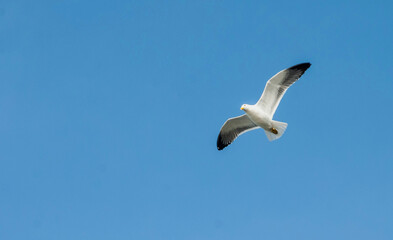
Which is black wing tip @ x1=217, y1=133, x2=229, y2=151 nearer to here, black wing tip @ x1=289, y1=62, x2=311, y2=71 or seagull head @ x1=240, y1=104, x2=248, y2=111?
seagull head @ x1=240, y1=104, x2=248, y2=111

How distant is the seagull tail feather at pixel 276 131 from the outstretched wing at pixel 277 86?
0.38 m

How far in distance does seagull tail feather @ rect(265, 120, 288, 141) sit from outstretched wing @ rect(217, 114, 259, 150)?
1279 mm

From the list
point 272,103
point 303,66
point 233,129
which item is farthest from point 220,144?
point 303,66

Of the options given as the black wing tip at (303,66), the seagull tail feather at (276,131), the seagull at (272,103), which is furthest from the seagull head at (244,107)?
the black wing tip at (303,66)

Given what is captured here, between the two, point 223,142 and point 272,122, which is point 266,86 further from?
point 223,142

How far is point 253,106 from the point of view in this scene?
19719 mm

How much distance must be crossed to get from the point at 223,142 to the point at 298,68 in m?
4.41

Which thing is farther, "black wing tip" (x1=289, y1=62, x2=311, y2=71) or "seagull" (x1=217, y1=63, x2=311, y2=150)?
"seagull" (x1=217, y1=63, x2=311, y2=150)

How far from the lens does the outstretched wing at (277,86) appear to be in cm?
1912

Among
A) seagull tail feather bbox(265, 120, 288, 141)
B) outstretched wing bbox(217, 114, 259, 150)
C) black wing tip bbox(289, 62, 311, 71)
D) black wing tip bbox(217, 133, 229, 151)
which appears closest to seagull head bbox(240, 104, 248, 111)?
outstretched wing bbox(217, 114, 259, 150)

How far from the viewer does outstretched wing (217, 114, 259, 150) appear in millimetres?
21031

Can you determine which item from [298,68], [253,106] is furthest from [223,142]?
[298,68]

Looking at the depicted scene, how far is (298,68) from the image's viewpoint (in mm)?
19109

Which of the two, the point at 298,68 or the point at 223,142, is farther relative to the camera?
the point at 223,142
